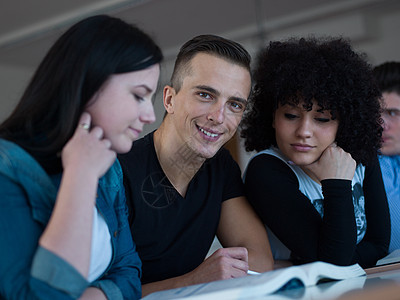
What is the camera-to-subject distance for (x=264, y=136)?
1.60 m

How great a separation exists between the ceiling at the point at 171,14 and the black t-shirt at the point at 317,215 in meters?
2.64

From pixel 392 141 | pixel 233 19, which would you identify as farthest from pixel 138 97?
pixel 233 19

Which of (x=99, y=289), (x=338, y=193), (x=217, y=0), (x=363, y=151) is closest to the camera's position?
(x=99, y=289)

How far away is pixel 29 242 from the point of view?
73 cm

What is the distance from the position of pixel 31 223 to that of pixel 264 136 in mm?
980

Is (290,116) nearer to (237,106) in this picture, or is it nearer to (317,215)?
(237,106)

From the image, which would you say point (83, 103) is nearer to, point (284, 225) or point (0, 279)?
point (0, 279)

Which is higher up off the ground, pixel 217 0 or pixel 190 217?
pixel 217 0

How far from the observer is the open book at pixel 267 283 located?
705 mm

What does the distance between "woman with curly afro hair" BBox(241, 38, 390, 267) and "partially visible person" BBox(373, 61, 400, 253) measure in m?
0.21

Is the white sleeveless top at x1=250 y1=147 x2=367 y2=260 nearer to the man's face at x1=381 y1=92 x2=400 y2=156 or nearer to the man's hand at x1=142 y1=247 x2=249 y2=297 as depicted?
the man's hand at x1=142 y1=247 x2=249 y2=297

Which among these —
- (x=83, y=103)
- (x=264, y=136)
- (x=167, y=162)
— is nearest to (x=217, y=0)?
(x=264, y=136)

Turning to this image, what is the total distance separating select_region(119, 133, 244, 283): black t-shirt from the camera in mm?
1278

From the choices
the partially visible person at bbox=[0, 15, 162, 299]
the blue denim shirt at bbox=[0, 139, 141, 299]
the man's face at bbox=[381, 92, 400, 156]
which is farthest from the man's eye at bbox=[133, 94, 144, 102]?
the man's face at bbox=[381, 92, 400, 156]
